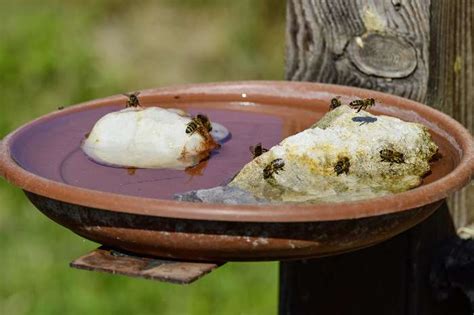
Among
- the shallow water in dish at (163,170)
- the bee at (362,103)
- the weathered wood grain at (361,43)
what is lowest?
Result: the shallow water in dish at (163,170)

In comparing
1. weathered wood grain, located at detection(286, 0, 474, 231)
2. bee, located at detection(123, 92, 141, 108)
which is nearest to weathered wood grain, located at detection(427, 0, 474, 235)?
weathered wood grain, located at detection(286, 0, 474, 231)

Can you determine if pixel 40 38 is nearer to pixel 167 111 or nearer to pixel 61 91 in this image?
pixel 61 91

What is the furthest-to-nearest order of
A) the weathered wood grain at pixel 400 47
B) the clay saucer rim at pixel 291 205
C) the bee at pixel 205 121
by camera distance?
the weathered wood grain at pixel 400 47 → the bee at pixel 205 121 → the clay saucer rim at pixel 291 205

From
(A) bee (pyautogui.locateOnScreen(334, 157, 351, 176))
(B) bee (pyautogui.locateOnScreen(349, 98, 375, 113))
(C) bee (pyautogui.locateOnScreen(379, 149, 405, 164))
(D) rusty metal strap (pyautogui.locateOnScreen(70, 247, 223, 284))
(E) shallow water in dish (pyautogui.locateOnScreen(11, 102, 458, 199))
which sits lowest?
(D) rusty metal strap (pyautogui.locateOnScreen(70, 247, 223, 284))

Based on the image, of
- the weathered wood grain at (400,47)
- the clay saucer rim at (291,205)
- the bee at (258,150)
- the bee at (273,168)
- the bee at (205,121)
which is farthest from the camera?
the weathered wood grain at (400,47)

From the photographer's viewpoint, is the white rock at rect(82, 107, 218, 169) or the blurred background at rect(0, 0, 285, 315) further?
the blurred background at rect(0, 0, 285, 315)

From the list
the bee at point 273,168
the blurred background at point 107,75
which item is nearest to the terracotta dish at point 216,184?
the bee at point 273,168

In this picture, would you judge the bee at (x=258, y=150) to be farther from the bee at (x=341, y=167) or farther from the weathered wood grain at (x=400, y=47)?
the weathered wood grain at (x=400, y=47)

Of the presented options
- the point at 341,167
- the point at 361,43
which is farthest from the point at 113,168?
the point at 361,43

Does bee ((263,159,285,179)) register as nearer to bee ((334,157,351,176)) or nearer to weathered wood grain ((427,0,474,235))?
bee ((334,157,351,176))
